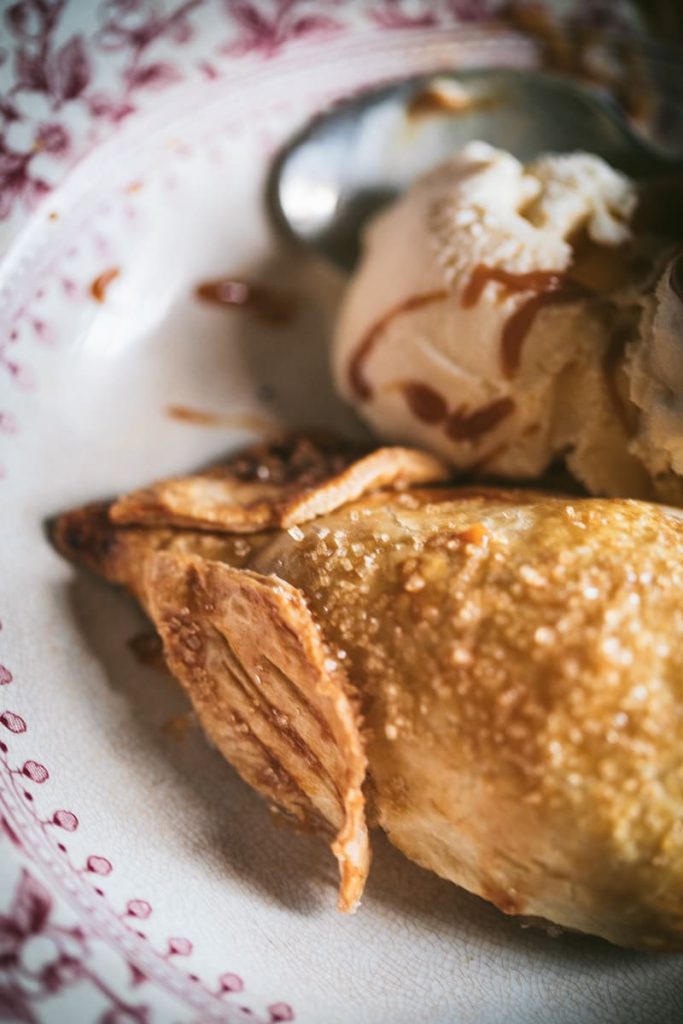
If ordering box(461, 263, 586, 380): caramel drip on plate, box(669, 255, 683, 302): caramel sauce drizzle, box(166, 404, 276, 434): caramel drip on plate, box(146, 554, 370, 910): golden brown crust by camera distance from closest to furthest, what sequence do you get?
1. box(146, 554, 370, 910): golden brown crust
2. box(669, 255, 683, 302): caramel sauce drizzle
3. box(461, 263, 586, 380): caramel drip on plate
4. box(166, 404, 276, 434): caramel drip on plate

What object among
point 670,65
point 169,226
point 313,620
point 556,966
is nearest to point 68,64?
point 169,226

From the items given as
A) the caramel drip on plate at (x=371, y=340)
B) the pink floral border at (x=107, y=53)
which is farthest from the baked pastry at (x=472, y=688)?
the pink floral border at (x=107, y=53)

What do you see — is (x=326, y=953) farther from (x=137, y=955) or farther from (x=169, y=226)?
(x=169, y=226)

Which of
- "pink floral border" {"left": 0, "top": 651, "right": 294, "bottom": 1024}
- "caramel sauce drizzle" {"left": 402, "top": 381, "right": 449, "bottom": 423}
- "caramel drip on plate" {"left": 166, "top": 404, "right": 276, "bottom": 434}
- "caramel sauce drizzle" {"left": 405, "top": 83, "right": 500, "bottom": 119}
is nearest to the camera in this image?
"pink floral border" {"left": 0, "top": 651, "right": 294, "bottom": 1024}

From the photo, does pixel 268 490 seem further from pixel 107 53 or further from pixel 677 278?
pixel 107 53

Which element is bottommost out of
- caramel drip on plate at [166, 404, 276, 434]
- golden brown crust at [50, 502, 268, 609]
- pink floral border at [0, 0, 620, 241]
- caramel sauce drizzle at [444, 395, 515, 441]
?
caramel sauce drizzle at [444, 395, 515, 441]

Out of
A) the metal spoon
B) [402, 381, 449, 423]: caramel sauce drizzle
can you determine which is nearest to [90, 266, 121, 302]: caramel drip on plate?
the metal spoon

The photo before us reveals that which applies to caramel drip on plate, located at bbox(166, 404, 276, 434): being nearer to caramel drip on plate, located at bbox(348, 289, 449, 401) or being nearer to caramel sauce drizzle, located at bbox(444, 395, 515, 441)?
caramel drip on plate, located at bbox(348, 289, 449, 401)
